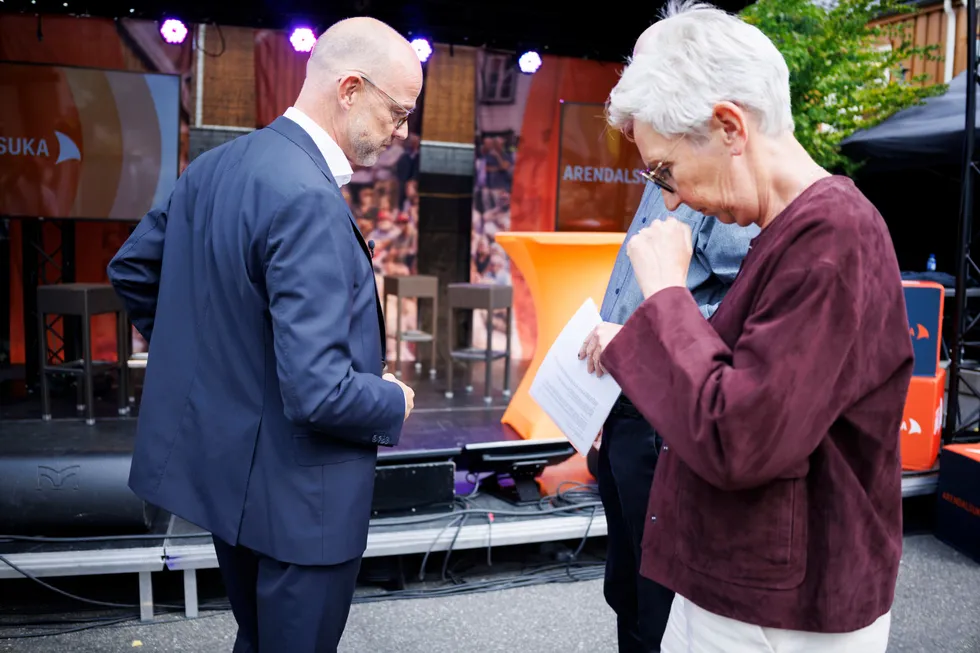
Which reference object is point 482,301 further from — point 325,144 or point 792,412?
point 792,412

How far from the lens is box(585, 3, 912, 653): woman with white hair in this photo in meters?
0.88

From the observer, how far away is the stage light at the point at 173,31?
20.5ft

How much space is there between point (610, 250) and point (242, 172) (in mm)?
2474

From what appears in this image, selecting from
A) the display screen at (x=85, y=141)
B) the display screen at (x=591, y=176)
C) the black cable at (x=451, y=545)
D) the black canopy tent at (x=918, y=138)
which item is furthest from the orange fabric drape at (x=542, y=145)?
the black cable at (x=451, y=545)

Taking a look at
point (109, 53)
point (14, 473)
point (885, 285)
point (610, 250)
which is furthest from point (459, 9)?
point (885, 285)

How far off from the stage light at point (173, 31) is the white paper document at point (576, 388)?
19.0 ft

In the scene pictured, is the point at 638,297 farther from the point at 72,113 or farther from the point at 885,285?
the point at 72,113

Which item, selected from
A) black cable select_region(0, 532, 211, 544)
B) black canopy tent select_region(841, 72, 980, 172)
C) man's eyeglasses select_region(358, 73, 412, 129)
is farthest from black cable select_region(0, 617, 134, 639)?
black canopy tent select_region(841, 72, 980, 172)

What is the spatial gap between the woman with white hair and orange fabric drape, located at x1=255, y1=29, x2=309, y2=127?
20.3ft

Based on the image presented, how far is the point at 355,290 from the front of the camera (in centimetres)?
142

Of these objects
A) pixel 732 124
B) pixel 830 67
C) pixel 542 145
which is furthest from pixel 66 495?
pixel 830 67

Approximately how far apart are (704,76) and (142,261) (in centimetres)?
119

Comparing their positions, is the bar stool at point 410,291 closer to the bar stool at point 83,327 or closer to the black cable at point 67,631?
the bar stool at point 83,327

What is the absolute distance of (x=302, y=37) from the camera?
6391 mm
